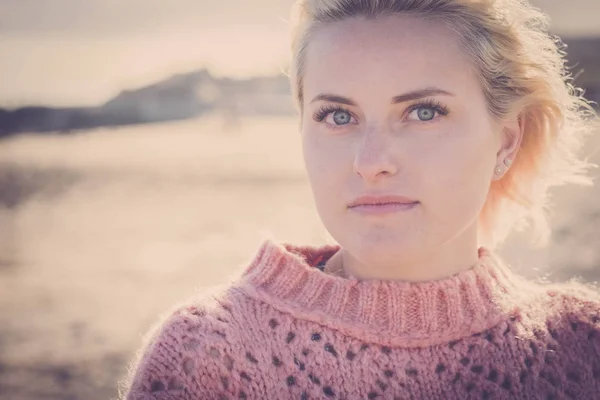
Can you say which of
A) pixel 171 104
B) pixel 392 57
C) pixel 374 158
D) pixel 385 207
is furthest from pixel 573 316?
pixel 171 104

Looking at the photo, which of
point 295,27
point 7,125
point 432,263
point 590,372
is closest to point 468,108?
point 432,263

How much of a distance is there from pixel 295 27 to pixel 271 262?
0.80 metres

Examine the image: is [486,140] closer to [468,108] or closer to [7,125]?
[468,108]

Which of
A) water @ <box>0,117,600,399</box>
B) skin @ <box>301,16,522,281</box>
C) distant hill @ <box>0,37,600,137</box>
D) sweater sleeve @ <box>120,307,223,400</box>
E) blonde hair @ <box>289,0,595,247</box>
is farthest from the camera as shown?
distant hill @ <box>0,37,600,137</box>

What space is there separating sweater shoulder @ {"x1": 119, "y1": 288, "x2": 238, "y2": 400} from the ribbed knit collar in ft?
0.63

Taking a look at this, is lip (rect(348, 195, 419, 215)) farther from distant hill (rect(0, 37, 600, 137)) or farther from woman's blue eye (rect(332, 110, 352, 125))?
distant hill (rect(0, 37, 600, 137))

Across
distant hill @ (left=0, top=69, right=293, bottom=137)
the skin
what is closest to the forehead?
the skin

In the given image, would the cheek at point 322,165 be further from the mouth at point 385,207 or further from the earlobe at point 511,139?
the earlobe at point 511,139

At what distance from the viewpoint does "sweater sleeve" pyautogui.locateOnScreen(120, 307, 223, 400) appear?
1.87m

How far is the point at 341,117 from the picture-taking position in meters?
2.08

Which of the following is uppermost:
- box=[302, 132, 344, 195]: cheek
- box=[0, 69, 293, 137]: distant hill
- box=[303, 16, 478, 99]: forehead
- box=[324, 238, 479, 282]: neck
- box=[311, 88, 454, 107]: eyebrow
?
box=[0, 69, 293, 137]: distant hill

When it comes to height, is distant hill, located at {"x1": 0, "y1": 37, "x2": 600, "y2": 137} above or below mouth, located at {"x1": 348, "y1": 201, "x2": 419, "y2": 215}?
above

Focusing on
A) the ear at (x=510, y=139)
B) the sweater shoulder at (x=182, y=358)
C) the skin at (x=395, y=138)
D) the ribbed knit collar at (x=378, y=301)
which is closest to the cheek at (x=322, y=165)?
the skin at (x=395, y=138)

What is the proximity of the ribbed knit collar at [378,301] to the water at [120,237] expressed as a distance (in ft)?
0.66
